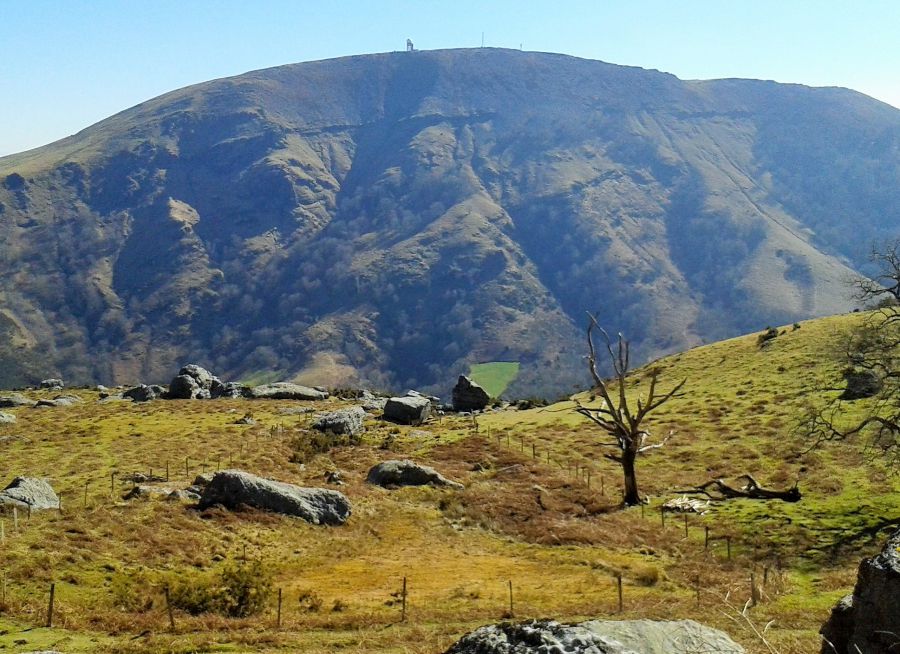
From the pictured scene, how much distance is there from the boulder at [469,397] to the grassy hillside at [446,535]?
2734cm

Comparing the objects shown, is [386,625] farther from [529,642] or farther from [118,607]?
[529,642]

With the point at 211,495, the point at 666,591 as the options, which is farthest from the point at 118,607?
the point at 666,591

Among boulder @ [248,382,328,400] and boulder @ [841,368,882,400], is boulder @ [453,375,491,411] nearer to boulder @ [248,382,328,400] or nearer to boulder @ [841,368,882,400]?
boulder @ [248,382,328,400]

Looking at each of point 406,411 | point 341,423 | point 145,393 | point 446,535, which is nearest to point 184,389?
point 145,393

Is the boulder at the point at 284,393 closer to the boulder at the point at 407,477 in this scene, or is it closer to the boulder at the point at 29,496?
the boulder at the point at 407,477

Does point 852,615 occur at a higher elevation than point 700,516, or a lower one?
higher

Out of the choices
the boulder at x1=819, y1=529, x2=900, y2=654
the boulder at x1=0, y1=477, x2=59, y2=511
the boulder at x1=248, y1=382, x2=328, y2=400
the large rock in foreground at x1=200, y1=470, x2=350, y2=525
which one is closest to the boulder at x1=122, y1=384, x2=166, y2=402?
the boulder at x1=248, y1=382, x2=328, y2=400

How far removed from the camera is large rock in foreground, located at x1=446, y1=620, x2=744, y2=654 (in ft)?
31.7

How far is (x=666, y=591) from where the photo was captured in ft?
101

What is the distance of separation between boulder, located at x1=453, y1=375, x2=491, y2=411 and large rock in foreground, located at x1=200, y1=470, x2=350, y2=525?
60.9 meters

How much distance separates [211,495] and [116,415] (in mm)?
47336

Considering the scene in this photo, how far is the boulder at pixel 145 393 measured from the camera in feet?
332

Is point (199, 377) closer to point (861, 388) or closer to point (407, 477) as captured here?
point (407, 477)

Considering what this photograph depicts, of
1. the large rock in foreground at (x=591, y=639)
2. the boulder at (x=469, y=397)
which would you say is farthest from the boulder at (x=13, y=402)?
the large rock in foreground at (x=591, y=639)
